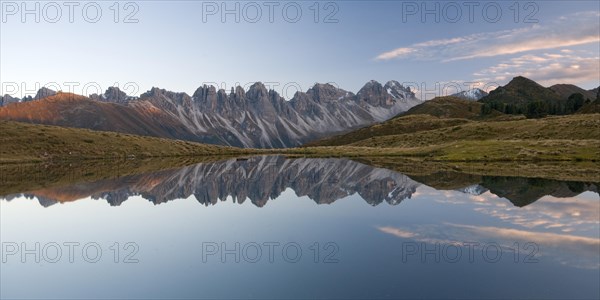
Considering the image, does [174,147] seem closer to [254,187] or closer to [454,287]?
[254,187]

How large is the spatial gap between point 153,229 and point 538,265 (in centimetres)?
2484

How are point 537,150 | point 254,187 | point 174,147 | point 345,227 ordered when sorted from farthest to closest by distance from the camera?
point 174,147 → point 537,150 → point 254,187 → point 345,227

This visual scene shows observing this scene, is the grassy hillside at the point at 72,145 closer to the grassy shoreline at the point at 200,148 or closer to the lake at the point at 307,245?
the grassy shoreline at the point at 200,148

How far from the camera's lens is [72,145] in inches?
6014

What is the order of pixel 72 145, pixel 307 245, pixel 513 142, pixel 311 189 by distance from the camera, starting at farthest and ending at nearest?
pixel 72 145 → pixel 513 142 → pixel 311 189 → pixel 307 245

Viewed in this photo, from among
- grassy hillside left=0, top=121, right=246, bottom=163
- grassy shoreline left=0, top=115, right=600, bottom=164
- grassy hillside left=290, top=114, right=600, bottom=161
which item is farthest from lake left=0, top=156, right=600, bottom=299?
grassy hillside left=0, top=121, right=246, bottom=163

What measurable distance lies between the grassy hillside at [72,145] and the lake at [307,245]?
327 feet

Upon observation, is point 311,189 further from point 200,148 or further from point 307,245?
point 200,148

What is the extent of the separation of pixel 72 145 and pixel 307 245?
152 m

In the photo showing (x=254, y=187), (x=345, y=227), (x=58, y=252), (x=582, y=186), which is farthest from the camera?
(x=254, y=187)

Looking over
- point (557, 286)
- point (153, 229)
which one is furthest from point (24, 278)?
point (557, 286)

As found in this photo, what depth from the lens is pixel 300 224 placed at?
32.2 metres

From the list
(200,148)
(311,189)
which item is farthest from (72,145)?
(311,189)

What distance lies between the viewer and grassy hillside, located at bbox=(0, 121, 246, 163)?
135625 millimetres
